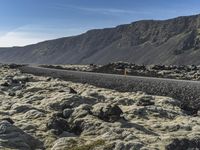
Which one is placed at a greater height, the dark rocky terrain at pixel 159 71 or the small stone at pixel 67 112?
the small stone at pixel 67 112

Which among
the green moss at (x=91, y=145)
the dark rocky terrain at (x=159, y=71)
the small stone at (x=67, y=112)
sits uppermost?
the small stone at (x=67, y=112)

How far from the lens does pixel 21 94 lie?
107 ft

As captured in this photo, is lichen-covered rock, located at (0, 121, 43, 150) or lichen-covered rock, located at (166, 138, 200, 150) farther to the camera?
lichen-covered rock, located at (0, 121, 43, 150)

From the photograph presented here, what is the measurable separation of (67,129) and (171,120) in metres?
6.00

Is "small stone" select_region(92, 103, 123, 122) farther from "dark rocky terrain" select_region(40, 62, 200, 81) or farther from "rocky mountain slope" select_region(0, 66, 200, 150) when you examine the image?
"dark rocky terrain" select_region(40, 62, 200, 81)

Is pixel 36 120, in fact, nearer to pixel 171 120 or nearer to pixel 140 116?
pixel 140 116

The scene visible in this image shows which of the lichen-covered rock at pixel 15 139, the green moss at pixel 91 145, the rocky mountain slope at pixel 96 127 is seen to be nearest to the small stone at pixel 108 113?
the rocky mountain slope at pixel 96 127

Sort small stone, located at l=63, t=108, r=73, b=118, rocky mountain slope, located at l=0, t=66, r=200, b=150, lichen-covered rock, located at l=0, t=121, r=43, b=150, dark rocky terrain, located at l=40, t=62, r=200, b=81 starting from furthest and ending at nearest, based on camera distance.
→ dark rocky terrain, located at l=40, t=62, r=200, b=81 → small stone, located at l=63, t=108, r=73, b=118 → lichen-covered rock, located at l=0, t=121, r=43, b=150 → rocky mountain slope, located at l=0, t=66, r=200, b=150

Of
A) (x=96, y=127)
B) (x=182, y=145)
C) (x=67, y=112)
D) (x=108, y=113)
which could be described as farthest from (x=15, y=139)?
(x=182, y=145)

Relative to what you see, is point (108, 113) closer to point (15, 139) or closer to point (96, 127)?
point (96, 127)

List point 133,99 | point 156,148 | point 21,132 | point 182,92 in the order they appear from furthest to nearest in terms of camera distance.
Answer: point 182,92, point 133,99, point 21,132, point 156,148

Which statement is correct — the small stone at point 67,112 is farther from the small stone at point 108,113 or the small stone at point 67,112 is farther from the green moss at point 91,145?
the green moss at point 91,145

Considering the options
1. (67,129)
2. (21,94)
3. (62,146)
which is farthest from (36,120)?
(21,94)

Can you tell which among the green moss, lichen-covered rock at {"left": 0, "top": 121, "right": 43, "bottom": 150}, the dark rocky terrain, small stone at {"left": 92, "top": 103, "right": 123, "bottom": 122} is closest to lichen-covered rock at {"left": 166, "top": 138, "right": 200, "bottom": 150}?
the green moss
